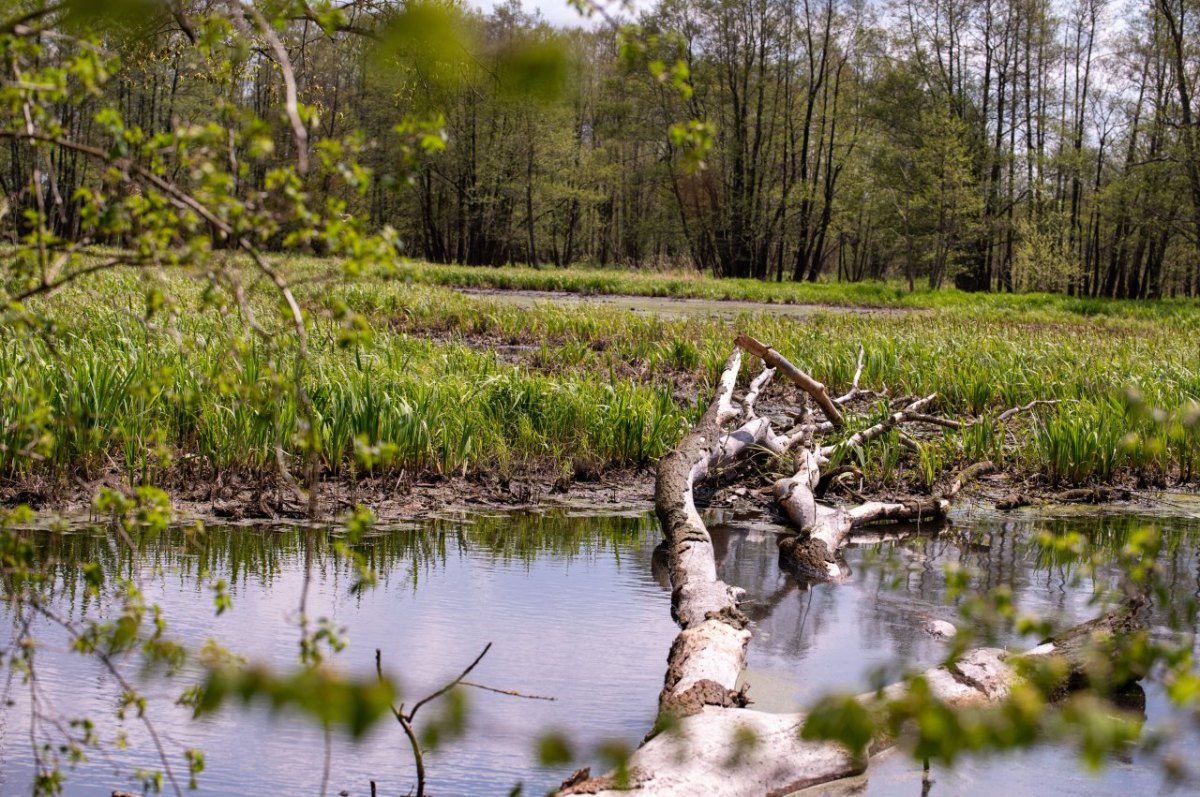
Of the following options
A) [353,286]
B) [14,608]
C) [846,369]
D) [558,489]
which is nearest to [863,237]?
[353,286]

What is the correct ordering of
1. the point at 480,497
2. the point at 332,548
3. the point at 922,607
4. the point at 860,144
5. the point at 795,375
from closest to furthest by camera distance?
the point at 922,607 < the point at 332,548 < the point at 480,497 < the point at 795,375 < the point at 860,144

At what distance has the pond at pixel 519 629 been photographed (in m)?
3.75

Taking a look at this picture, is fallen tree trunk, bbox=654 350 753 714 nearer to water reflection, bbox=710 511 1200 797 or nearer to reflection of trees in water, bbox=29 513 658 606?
water reflection, bbox=710 511 1200 797

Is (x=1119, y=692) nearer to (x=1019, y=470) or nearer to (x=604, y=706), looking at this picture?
(x=604, y=706)

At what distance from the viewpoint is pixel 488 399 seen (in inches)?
366

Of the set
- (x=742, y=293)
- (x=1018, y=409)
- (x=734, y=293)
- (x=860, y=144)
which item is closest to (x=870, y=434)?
(x=1018, y=409)

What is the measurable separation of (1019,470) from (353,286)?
12581mm

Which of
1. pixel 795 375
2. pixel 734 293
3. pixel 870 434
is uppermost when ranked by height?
pixel 734 293

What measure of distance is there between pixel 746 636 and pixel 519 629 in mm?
1089

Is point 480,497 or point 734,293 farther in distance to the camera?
point 734,293

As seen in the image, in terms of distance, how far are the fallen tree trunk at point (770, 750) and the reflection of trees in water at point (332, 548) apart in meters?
2.68

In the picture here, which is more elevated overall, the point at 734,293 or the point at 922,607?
the point at 734,293

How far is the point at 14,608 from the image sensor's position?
4.85m

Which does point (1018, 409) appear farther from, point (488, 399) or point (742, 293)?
point (742, 293)
